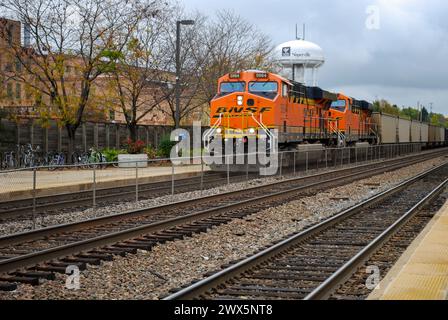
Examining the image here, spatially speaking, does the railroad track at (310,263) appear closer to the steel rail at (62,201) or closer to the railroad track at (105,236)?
the railroad track at (105,236)

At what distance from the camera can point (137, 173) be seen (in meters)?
18.5

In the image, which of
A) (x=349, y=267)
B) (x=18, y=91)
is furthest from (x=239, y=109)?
(x=349, y=267)

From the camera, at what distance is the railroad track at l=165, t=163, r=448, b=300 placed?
8172mm

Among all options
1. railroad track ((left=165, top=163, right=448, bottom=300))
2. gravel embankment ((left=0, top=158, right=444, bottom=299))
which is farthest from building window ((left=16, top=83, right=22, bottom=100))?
railroad track ((left=165, top=163, right=448, bottom=300))

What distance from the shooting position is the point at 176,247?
1173 centimetres

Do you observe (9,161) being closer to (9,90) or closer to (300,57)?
(9,90)

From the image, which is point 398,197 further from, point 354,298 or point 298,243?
point 354,298

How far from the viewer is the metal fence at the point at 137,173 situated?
46.7 feet

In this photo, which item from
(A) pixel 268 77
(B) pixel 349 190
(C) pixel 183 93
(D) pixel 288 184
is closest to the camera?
(B) pixel 349 190

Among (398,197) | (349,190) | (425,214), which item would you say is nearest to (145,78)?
(349,190)

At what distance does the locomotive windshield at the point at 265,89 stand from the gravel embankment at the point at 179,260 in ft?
35.1

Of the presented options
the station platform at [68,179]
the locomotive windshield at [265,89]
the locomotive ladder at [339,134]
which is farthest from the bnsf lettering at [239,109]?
the locomotive ladder at [339,134]

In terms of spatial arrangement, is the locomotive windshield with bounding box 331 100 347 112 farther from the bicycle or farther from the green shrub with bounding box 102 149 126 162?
the bicycle

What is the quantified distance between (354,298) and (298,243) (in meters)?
3.92
